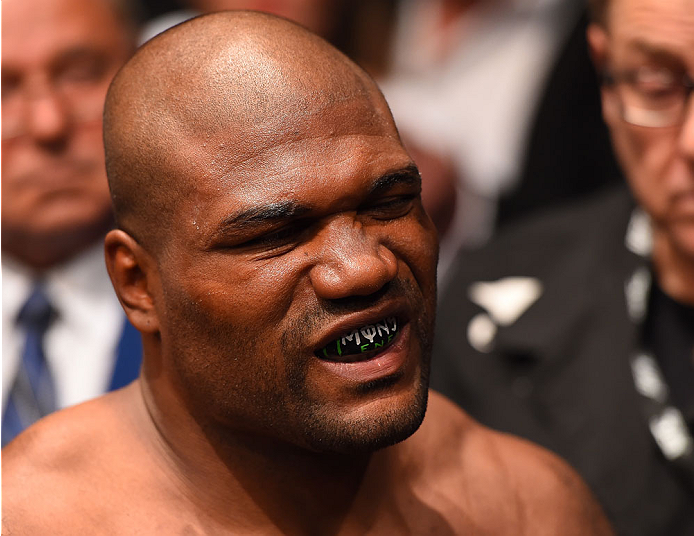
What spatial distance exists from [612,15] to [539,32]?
154 cm

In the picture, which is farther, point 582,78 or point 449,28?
point 449,28

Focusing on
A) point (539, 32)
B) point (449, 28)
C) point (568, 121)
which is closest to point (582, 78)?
point (568, 121)

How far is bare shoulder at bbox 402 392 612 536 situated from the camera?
6.70 ft

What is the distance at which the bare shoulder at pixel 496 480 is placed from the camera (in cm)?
204

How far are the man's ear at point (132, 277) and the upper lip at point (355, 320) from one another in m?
0.33

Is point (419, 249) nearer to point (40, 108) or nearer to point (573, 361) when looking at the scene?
point (40, 108)

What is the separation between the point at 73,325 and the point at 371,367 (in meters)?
1.19

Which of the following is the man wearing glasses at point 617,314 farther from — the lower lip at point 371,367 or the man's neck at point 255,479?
the lower lip at point 371,367

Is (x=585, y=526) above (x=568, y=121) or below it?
above

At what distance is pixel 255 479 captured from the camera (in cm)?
185

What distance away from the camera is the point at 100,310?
268cm

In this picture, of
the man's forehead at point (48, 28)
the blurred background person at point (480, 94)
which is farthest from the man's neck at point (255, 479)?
the blurred background person at point (480, 94)

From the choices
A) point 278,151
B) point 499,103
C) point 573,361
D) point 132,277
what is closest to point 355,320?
point 278,151

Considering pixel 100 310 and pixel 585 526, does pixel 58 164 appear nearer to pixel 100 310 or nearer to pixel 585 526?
pixel 100 310
